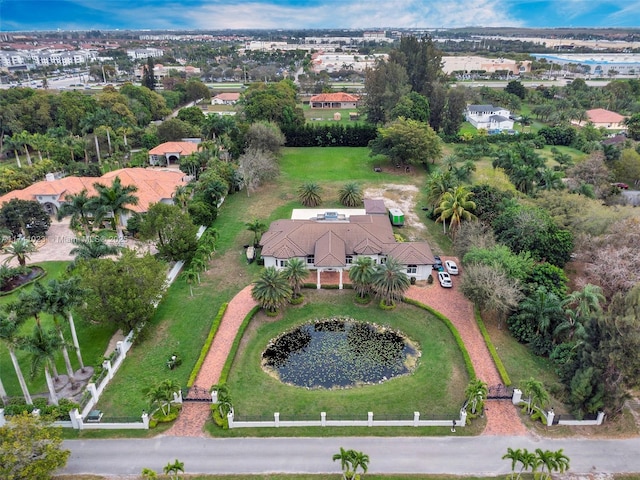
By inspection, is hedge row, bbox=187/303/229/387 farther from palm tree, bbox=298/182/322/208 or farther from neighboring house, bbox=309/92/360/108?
neighboring house, bbox=309/92/360/108

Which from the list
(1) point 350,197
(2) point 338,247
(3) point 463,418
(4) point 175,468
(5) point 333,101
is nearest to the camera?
(4) point 175,468

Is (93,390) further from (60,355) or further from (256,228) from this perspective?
(256,228)

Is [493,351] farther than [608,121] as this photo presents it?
No

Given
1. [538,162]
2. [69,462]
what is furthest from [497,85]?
[69,462]

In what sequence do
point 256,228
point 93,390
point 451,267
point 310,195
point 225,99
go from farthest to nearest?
point 225,99
point 310,195
point 256,228
point 451,267
point 93,390

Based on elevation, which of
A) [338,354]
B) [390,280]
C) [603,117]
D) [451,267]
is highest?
[603,117]

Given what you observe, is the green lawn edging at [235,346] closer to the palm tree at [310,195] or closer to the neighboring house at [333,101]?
the palm tree at [310,195]

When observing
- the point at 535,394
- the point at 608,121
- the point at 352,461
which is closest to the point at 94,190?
the point at 352,461
